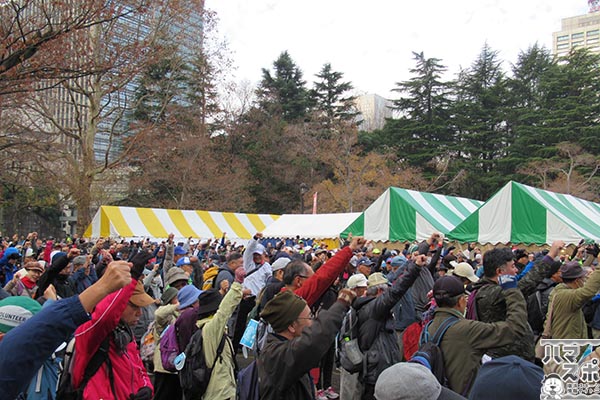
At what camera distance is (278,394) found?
8.29 feet

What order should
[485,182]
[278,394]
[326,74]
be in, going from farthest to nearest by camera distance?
[326,74] < [485,182] < [278,394]

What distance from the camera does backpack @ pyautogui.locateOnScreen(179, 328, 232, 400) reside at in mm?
3381

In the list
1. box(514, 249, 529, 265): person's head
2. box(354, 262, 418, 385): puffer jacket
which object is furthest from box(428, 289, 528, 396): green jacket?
box(514, 249, 529, 265): person's head

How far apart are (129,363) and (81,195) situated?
Result: 2011 cm

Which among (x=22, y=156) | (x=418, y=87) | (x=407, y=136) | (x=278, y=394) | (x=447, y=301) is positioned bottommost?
(x=278, y=394)

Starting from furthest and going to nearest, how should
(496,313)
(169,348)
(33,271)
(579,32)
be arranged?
(579,32) < (33,271) < (169,348) < (496,313)

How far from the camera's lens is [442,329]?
3.10 m

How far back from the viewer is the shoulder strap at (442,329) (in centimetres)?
309

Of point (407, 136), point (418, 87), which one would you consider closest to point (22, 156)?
point (407, 136)

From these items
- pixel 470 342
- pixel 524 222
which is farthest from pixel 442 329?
pixel 524 222

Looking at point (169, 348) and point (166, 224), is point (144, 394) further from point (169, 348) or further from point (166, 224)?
point (166, 224)

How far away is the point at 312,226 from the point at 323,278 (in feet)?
58.9

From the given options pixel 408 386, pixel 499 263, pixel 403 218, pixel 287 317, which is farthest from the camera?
pixel 403 218

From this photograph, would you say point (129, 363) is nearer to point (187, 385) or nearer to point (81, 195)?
point (187, 385)
